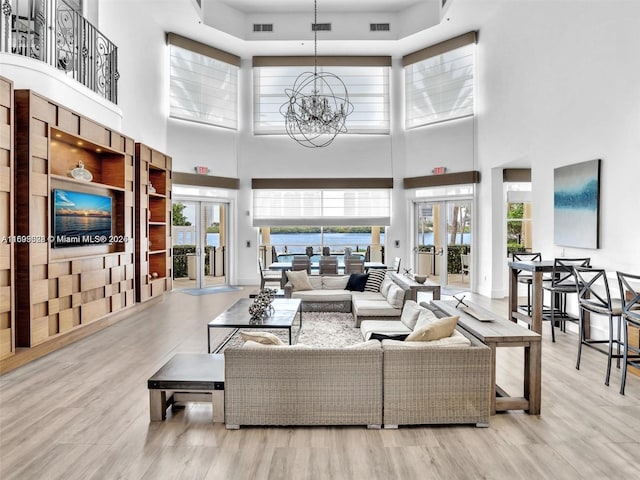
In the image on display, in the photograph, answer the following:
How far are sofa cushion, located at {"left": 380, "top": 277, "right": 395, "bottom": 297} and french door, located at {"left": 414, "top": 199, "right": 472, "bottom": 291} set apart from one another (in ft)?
12.1

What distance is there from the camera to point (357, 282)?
7.17m

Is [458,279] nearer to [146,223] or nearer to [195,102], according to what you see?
[146,223]

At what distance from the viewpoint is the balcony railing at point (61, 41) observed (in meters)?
5.24

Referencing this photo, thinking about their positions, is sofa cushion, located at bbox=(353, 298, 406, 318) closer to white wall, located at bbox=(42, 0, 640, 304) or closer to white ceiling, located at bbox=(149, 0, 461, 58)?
white wall, located at bbox=(42, 0, 640, 304)

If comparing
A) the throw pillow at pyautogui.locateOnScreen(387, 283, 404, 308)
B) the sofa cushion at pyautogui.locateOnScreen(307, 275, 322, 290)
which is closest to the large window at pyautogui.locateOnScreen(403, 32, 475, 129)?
the sofa cushion at pyautogui.locateOnScreen(307, 275, 322, 290)

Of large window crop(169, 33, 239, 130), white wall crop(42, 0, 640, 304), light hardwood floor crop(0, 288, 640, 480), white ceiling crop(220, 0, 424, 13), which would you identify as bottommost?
light hardwood floor crop(0, 288, 640, 480)

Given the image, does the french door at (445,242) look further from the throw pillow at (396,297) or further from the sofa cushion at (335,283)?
the throw pillow at (396,297)

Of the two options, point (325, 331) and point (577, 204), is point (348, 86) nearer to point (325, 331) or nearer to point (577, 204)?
point (577, 204)

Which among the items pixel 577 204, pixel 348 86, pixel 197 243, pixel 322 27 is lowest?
pixel 197 243

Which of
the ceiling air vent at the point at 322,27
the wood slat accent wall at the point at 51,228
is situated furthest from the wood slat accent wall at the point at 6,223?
the ceiling air vent at the point at 322,27

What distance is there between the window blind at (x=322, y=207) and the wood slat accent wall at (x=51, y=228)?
4163 mm

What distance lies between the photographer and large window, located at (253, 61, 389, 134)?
10.9m

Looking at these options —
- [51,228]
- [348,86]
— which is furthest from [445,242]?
[51,228]

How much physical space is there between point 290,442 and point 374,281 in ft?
14.8
